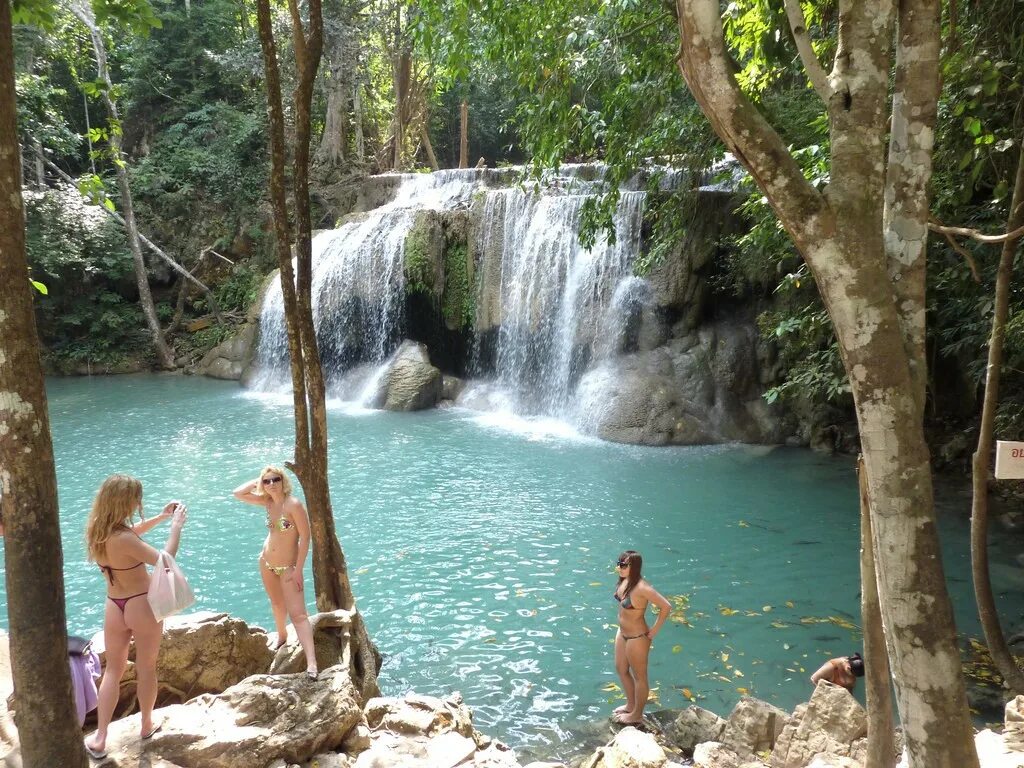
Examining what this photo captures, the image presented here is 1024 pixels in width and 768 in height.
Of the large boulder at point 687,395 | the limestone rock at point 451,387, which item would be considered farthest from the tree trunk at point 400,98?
the large boulder at point 687,395

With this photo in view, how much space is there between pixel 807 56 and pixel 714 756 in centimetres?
369

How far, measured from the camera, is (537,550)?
338 inches

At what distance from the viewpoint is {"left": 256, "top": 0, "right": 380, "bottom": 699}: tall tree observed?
5.20 m

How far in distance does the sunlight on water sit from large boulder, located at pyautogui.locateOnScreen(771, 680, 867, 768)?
1.04 metres

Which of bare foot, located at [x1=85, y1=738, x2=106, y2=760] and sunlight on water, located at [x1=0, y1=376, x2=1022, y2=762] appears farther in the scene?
sunlight on water, located at [x1=0, y1=376, x2=1022, y2=762]

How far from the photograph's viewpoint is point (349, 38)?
22.6m

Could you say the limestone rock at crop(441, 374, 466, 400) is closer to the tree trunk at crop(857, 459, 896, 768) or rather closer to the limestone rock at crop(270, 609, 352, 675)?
the limestone rock at crop(270, 609, 352, 675)

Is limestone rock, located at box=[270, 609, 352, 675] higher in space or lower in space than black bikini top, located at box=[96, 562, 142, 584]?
lower

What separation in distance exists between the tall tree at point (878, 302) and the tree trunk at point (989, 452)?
2359mm

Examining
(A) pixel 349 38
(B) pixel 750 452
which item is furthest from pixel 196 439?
(A) pixel 349 38

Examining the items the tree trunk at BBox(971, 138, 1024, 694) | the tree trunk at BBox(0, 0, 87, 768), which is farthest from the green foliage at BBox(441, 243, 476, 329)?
the tree trunk at BBox(0, 0, 87, 768)

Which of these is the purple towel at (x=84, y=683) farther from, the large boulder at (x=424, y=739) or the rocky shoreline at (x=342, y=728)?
the large boulder at (x=424, y=739)

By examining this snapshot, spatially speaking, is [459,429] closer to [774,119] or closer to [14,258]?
[774,119]

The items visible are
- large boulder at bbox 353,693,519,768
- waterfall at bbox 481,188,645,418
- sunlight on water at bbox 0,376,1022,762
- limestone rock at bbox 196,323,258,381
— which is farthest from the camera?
limestone rock at bbox 196,323,258,381
